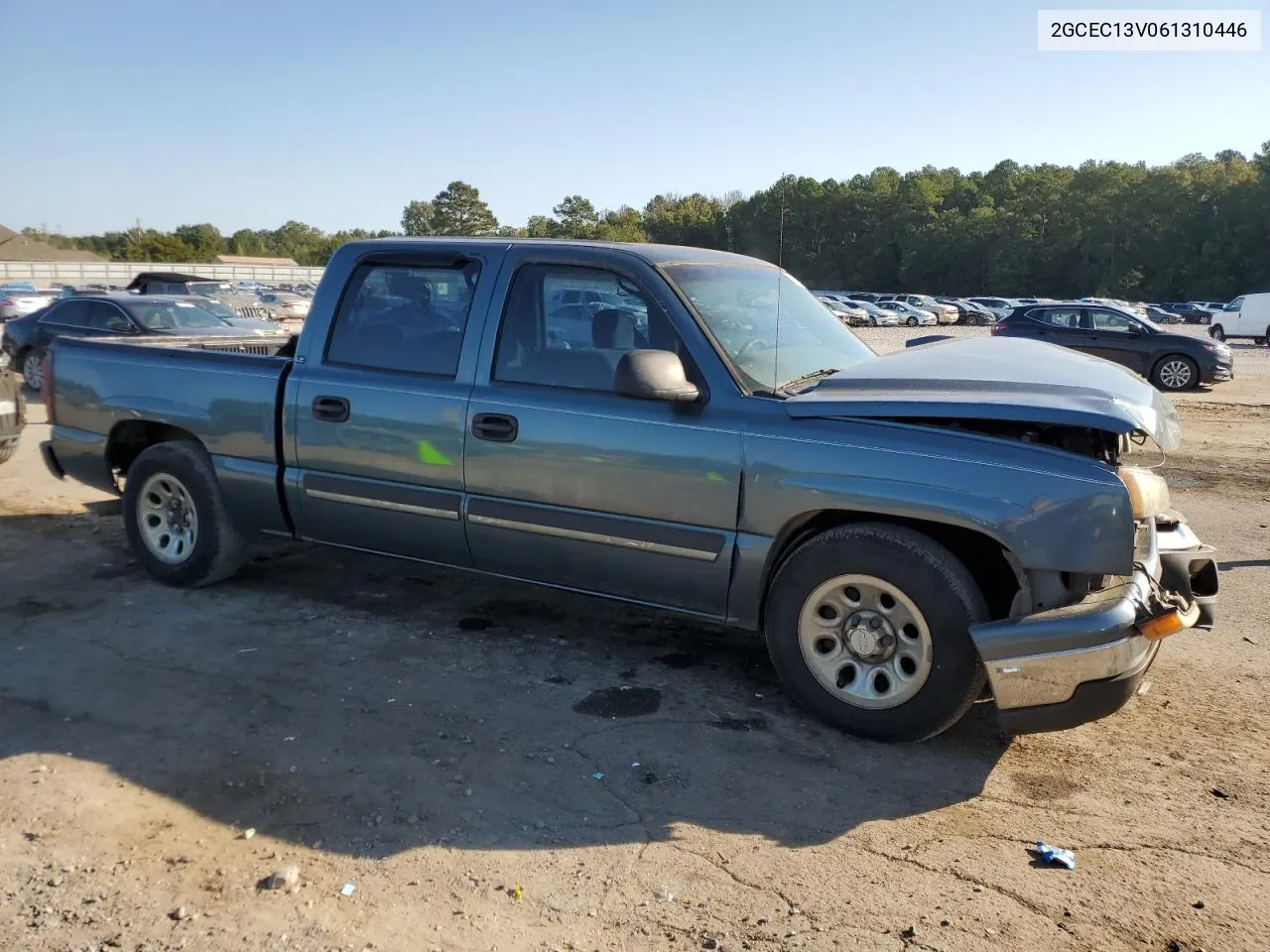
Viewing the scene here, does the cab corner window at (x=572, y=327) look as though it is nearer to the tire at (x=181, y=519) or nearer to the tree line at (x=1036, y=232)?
the tire at (x=181, y=519)

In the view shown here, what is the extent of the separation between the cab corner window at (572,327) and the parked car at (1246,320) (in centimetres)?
3593

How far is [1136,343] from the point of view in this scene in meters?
18.0

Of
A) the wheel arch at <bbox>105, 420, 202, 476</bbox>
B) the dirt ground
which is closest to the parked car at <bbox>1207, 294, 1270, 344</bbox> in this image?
the dirt ground

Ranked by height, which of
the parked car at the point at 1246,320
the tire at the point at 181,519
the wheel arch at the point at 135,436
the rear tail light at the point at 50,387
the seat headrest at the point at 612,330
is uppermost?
the parked car at the point at 1246,320

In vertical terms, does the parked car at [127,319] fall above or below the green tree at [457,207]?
below

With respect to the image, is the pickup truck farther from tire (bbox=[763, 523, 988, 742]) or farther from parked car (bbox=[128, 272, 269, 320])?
parked car (bbox=[128, 272, 269, 320])

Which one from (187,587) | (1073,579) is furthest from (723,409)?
(187,587)

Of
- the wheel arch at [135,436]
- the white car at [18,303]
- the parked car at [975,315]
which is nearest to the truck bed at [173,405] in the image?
the wheel arch at [135,436]

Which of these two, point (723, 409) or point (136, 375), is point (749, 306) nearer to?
point (723, 409)

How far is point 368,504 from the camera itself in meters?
4.84

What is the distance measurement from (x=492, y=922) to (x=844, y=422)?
2.16 meters

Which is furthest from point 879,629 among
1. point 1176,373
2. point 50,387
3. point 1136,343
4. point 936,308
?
point 936,308

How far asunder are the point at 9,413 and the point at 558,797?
22.8 ft

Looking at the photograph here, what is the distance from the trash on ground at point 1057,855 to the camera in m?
3.05
